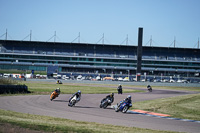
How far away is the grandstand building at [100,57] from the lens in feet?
411

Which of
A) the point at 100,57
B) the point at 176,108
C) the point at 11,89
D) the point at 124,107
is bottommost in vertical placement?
the point at 176,108

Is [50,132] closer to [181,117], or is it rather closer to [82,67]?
[181,117]

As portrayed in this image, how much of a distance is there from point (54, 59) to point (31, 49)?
11.7m

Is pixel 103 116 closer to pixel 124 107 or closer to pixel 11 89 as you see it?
pixel 124 107

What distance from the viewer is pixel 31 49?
128125 mm

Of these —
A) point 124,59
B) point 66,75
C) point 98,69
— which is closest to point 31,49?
point 66,75

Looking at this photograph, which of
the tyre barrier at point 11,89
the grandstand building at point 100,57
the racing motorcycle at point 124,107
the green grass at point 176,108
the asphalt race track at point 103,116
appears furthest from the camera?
the grandstand building at point 100,57

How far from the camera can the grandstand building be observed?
125 metres

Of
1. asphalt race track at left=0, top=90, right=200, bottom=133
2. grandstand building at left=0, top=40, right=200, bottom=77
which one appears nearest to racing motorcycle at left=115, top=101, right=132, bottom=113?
asphalt race track at left=0, top=90, right=200, bottom=133

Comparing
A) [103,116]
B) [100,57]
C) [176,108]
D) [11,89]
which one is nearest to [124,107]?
[103,116]

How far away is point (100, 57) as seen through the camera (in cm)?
12731

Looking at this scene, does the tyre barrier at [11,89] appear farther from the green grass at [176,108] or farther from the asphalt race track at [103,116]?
the green grass at [176,108]

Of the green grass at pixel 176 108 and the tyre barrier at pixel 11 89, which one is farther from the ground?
the tyre barrier at pixel 11 89

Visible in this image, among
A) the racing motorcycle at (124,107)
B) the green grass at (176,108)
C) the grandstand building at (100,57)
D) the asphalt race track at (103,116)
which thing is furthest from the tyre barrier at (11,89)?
the grandstand building at (100,57)
